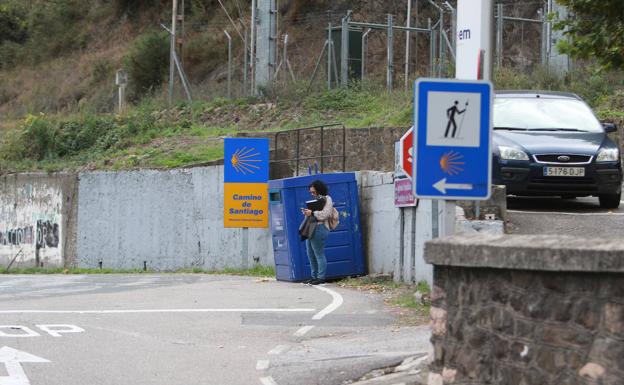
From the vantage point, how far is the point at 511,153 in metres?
16.4

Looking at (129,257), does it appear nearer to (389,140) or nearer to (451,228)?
(389,140)

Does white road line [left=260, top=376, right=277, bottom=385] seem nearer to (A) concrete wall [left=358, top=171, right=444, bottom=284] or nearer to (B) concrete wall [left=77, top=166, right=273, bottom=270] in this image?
(A) concrete wall [left=358, top=171, right=444, bottom=284]

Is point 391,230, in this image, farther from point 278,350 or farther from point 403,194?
point 278,350

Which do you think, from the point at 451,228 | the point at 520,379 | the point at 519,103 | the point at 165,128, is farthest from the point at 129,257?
the point at 520,379

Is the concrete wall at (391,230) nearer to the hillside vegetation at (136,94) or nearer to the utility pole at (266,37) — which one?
the hillside vegetation at (136,94)

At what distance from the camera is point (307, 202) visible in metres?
20.4

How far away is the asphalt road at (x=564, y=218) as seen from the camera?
15.2 metres

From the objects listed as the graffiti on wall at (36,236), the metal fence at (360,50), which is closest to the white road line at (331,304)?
the graffiti on wall at (36,236)

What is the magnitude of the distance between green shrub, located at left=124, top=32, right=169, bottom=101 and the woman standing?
103 ft

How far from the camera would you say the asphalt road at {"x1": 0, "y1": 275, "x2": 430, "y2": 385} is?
9914 millimetres

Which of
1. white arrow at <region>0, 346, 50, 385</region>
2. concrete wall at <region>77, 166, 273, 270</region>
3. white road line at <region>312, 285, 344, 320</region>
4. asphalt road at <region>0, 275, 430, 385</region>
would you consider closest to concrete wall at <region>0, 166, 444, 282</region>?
concrete wall at <region>77, 166, 273, 270</region>

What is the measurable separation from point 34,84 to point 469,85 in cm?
5444

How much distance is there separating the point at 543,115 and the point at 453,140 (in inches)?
387

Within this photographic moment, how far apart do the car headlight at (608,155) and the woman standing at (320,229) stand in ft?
16.8
